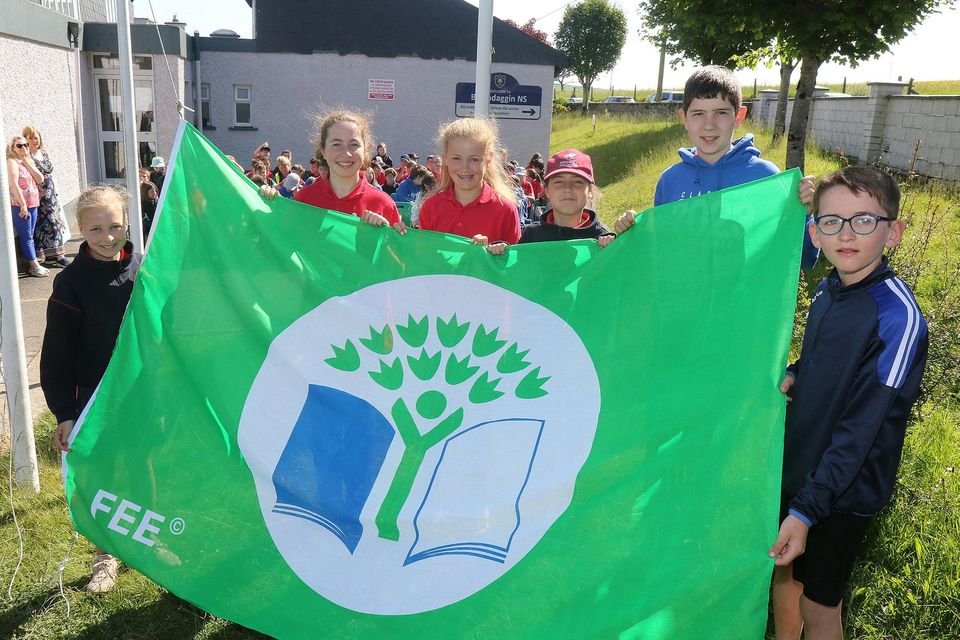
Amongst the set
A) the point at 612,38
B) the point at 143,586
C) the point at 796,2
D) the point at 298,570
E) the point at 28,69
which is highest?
the point at 612,38

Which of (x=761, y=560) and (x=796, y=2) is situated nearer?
(x=761, y=560)

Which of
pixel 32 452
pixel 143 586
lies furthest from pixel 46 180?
pixel 143 586

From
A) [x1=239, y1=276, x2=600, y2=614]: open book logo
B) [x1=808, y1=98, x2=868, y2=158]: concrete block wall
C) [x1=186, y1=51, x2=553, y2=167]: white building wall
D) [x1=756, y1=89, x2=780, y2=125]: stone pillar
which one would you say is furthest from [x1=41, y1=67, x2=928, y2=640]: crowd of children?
[x1=756, y1=89, x2=780, y2=125]: stone pillar

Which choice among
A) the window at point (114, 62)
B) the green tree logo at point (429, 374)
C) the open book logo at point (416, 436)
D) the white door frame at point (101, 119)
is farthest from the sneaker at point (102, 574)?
the window at point (114, 62)

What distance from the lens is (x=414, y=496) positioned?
117 inches

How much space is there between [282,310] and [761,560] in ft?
6.54

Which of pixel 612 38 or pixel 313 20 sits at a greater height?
pixel 612 38

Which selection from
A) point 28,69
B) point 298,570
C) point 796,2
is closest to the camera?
point 298,570

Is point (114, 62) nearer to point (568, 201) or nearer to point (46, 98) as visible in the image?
point (46, 98)

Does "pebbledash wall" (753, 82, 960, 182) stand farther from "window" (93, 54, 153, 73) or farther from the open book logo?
"window" (93, 54, 153, 73)

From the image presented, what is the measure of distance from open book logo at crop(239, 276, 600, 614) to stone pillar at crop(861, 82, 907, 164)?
46.1 ft

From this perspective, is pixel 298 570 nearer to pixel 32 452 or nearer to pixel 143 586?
pixel 143 586

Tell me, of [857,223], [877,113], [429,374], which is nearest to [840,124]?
[877,113]

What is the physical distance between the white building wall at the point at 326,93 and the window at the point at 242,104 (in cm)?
11
